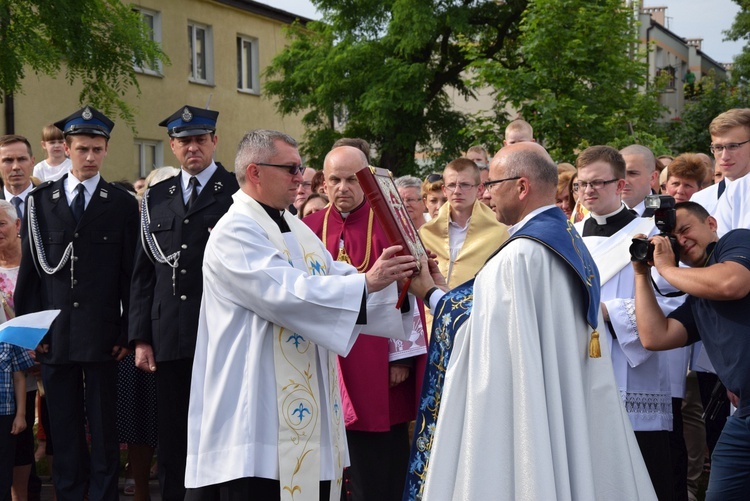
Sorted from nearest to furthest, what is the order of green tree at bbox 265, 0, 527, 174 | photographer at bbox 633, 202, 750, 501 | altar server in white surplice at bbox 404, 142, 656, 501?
altar server in white surplice at bbox 404, 142, 656, 501
photographer at bbox 633, 202, 750, 501
green tree at bbox 265, 0, 527, 174

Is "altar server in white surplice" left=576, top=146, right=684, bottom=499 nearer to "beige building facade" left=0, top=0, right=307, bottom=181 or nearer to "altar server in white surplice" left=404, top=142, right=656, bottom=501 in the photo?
"altar server in white surplice" left=404, top=142, right=656, bottom=501

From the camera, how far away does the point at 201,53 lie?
1083 inches

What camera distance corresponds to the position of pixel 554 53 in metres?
14.0

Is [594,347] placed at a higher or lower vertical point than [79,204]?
lower

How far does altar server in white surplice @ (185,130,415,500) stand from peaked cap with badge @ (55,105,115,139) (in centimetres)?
210

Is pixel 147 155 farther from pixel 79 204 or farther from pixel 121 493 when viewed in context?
pixel 79 204

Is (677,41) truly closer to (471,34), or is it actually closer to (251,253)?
(471,34)

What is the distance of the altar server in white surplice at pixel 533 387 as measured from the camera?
4.03 metres

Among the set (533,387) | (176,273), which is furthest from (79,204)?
(533,387)

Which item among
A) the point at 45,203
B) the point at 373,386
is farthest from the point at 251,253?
the point at 45,203

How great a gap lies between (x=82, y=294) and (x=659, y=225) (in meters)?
3.68

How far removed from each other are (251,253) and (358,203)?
162cm

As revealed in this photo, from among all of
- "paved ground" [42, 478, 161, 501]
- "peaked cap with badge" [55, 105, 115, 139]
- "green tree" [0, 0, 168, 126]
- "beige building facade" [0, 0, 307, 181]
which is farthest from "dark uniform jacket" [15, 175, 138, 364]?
"beige building facade" [0, 0, 307, 181]

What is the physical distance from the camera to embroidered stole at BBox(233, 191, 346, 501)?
182 inches
